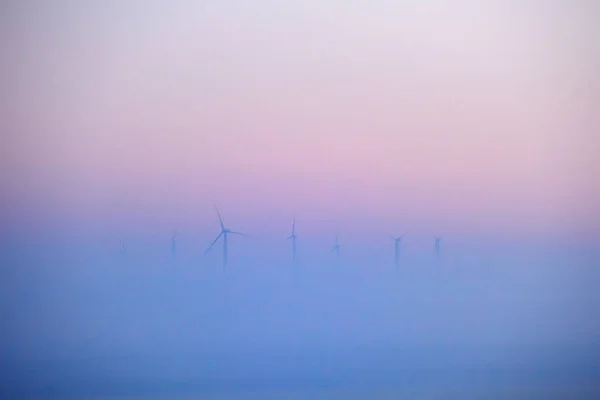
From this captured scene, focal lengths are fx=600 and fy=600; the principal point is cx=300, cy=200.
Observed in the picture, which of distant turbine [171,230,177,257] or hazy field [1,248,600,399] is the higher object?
distant turbine [171,230,177,257]

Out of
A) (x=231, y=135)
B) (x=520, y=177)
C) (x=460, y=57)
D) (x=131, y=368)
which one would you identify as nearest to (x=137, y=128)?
(x=231, y=135)

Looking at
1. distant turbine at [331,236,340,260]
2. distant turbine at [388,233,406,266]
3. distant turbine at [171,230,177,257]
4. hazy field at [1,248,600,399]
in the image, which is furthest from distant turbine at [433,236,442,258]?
distant turbine at [171,230,177,257]

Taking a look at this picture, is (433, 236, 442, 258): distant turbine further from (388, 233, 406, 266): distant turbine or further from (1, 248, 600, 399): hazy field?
(388, 233, 406, 266): distant turbine

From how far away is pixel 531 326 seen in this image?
3027 millimetres

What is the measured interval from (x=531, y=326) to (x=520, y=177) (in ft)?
2.47

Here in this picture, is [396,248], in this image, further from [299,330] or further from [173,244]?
[173,244]

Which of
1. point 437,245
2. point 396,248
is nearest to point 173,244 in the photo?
point 396,248

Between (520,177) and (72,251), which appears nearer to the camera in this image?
(72,251)

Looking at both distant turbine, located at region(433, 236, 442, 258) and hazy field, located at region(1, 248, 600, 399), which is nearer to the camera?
hazy field, located at region(1, 248, 600, 399)

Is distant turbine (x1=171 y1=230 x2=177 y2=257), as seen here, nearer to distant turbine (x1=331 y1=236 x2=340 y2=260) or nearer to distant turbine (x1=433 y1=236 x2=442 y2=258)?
distant turbine (x1=331 y1=236 x2=340 y2=260)

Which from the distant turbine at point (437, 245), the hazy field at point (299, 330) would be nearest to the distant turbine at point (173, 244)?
the hazy field at point (299, 330)

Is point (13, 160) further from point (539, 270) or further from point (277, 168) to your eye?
point (539, 270)

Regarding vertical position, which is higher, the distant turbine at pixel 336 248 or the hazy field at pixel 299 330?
the distant turbine at pixel 336 248

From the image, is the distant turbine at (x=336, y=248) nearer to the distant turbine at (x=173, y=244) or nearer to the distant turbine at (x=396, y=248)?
the distant turbine at (x=396, y=248)
